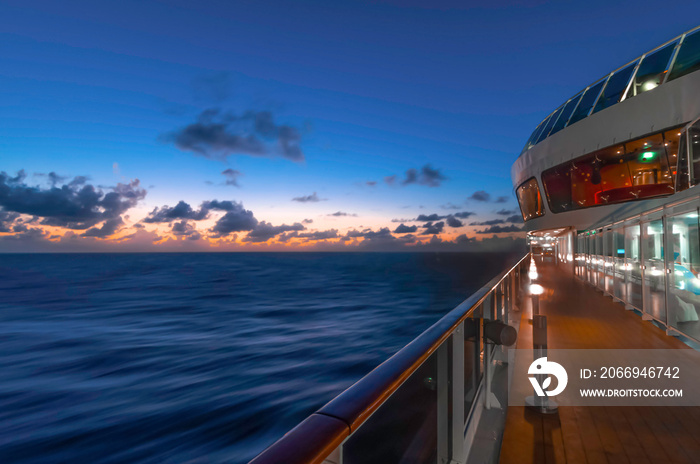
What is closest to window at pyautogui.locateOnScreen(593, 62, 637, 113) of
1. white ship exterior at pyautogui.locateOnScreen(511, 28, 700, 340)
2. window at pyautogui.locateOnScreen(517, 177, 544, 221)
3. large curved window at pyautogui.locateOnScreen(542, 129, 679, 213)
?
white ship exterior at pyautogui.locateOnScreen(511, 28, 700, 340)

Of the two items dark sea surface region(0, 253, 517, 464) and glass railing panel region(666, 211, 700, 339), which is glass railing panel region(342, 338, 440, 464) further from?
glass railing panel region(666, 211, 700, 339)

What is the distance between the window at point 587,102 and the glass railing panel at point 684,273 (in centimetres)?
1674

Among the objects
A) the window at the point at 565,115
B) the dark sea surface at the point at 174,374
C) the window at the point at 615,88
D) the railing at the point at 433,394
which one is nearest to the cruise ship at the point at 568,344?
the railing at the point at 433,394

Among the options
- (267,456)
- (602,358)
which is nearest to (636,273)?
(602,358)

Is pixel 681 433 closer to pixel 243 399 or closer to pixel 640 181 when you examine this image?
pixel 243 399

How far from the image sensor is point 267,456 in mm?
641

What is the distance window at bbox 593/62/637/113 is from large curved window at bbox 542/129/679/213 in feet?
7.51

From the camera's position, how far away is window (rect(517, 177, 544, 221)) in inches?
963

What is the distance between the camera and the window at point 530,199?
963 inches

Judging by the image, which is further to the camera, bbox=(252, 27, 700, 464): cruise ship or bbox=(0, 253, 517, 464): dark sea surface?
bbox=(0, 253, 517, 464): dark sea surface

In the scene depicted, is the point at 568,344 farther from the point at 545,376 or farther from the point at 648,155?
the point at 648,155

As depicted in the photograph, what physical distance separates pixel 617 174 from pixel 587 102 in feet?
14.7

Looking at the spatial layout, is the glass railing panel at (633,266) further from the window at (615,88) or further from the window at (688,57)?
the window at (615,88)

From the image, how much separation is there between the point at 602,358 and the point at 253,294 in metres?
32.3
